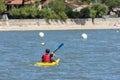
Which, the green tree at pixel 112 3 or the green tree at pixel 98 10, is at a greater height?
the green tree at pixel 98 10

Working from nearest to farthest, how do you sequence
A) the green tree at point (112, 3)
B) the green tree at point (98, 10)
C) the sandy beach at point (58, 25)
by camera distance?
the sandy beach at point (58, 25)
the green tree at point (98, 10)
the green tree at point (112, 3)

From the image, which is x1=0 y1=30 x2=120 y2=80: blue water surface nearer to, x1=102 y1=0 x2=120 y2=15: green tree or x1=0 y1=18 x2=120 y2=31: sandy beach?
x1=0 y1=18 x2=120 y2=31: sandy beach

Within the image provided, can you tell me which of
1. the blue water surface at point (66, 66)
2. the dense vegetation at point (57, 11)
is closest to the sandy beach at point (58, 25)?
the dense vegetation at point (57, 11)

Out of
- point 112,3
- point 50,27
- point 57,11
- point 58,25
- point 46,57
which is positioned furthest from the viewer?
point 112,3

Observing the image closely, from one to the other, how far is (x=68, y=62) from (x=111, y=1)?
78216 millimetres

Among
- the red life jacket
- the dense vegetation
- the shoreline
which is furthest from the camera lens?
the dense vegetation

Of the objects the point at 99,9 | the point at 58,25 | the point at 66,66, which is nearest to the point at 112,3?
the point at 99,9

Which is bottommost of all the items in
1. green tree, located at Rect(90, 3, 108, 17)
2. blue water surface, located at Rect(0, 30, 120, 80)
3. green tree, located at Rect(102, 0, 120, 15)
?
green tree, located at Rect(102, 0, 120, 15)

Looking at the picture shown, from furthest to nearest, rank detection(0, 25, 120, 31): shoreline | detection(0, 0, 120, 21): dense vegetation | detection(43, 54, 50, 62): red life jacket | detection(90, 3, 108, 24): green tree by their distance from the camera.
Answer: detection(90, 3, 108, 24): green tree
detection(0, 0, 120, 21): dense vegetation
detection(0, 25, 120, 31): shoreline
detection(43, 54, 50, 62): red life jacket

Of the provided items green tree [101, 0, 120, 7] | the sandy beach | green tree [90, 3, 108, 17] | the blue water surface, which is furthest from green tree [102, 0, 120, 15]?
the blue water surface

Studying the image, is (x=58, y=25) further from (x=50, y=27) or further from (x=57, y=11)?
(x=57, y=11)

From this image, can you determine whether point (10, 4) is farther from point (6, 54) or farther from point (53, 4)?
point (6, 54)

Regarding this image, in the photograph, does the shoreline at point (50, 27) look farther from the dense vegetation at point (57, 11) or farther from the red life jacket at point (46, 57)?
the red life jacket at point (46, 57)

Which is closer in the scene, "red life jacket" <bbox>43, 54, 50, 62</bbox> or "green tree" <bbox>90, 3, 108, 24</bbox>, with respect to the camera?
"red life jacket" <bbox>43, 54, 50, 62</bbox>
